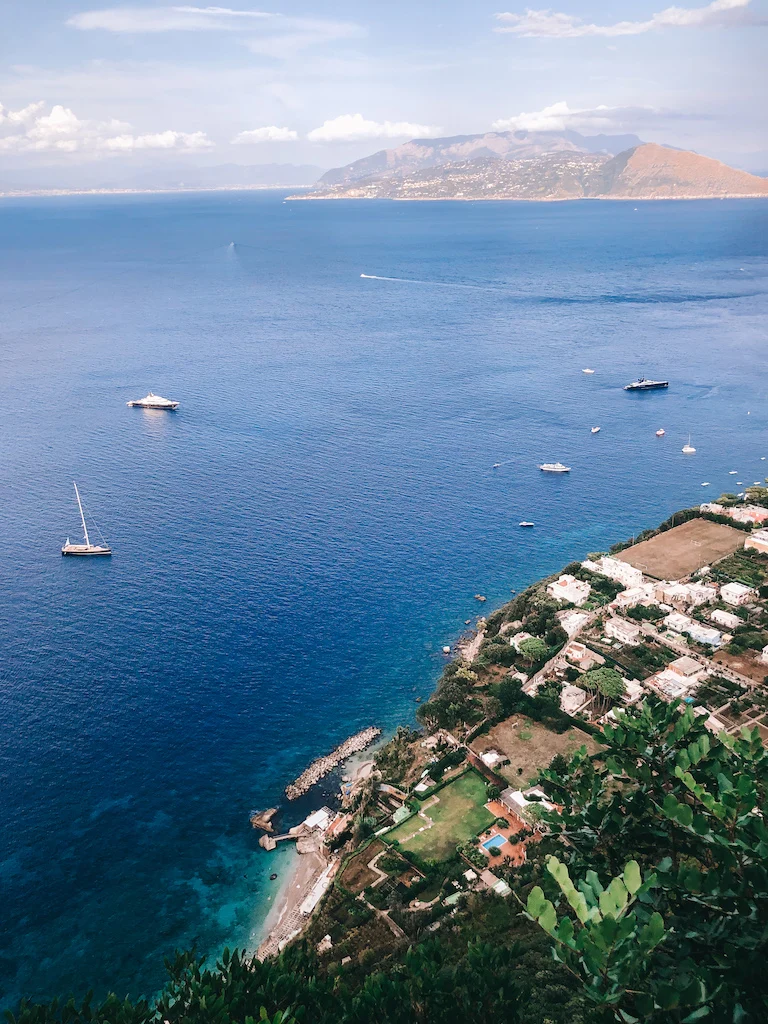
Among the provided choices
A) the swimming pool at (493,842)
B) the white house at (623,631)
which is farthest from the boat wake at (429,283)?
the swimming pool at (493,842)

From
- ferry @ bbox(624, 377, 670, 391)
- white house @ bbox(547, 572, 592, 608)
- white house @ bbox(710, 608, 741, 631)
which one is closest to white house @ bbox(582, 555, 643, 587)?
white house @ bbox(547, 572, 592, 608)

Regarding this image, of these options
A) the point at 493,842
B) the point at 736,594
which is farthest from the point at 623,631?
the point at 493,842

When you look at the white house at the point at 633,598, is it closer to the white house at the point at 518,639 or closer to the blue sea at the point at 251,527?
the white house at the point at 518,639

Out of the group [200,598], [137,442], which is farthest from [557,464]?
[137,442]

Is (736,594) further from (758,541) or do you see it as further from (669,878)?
(669,878)

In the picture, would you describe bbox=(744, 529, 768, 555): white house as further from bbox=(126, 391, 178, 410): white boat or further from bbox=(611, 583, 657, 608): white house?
bbox=(126, 391, 178, 410): white boat
